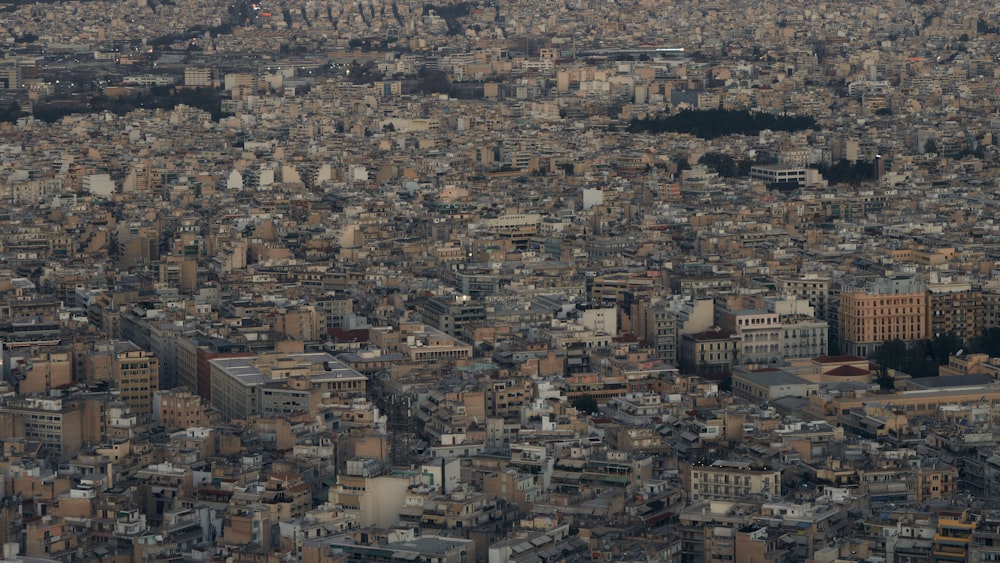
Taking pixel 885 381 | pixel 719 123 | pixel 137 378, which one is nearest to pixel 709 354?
pixel 885 381

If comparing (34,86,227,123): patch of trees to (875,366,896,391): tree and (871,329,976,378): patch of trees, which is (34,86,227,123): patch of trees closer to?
(871,329,976,378): patch of trees

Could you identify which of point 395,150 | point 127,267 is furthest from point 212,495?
point 395,150

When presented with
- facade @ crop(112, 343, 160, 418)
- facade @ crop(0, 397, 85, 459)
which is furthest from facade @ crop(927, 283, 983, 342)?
facade @ crop(0, 397, 85, 459)

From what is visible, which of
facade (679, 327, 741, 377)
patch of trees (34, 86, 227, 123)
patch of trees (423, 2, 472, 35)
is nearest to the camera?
facade (679, 327, 741, 377)

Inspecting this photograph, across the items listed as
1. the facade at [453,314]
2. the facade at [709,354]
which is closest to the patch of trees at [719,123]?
the facade at [453,314]

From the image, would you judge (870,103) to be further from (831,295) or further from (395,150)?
(831,295)

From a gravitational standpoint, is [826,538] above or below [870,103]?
below
